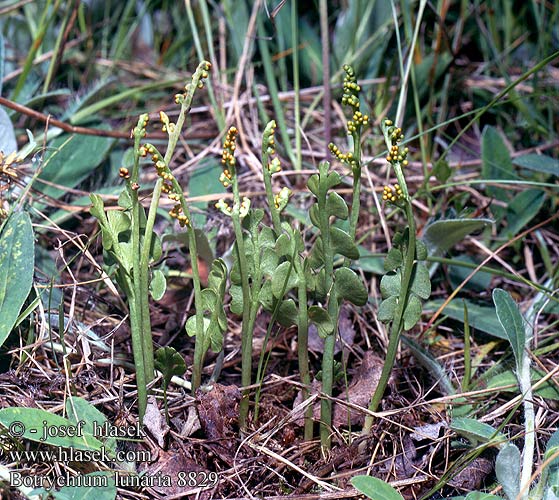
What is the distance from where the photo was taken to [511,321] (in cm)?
121

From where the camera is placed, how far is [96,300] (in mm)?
1461

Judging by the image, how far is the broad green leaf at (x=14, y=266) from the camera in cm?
121

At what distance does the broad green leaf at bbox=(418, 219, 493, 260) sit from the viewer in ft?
4.61

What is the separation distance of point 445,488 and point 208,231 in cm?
80

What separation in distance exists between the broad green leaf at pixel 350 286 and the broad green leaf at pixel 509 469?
1.06 feet

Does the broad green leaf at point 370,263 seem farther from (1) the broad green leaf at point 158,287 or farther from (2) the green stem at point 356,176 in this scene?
(1) the broad green leaf at point 158,287

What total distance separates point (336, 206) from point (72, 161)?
905mm

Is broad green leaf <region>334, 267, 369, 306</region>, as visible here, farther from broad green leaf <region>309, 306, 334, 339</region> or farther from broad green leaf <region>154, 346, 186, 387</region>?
broad green leaf <region>154, 346, 186, 387</region>

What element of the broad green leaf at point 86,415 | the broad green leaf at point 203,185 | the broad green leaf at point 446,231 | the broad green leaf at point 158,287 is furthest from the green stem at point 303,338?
the broad green leaf at point 203,185

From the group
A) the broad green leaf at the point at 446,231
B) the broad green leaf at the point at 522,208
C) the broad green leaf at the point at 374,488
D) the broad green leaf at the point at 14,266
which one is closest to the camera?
the broad green leaf at the point at 374,488

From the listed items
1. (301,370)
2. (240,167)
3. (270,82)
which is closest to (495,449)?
(301,370)

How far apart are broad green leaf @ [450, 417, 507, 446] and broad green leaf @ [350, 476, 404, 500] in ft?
0.52

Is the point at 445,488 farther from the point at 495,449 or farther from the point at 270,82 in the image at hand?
the point at 270,82

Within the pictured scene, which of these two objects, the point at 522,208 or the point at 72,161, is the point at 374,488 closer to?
the point at 522,208
